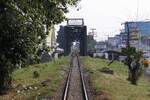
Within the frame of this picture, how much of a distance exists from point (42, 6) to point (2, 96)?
667 centimetres

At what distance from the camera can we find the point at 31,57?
86.3ft

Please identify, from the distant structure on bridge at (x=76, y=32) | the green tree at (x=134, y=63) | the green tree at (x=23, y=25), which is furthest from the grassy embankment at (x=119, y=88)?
the distant structure on bridge at (x=76, y=32)

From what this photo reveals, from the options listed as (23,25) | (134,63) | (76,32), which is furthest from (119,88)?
(76,32)

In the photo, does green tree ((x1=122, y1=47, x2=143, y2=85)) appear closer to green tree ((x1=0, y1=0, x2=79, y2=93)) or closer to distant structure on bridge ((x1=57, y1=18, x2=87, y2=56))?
green tree ((x1=0, y1=0, x2=79, y2=93))

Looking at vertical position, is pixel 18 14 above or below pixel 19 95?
above

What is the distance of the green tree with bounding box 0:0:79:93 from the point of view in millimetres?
21433

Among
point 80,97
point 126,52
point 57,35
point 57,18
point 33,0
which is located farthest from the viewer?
point 57,35

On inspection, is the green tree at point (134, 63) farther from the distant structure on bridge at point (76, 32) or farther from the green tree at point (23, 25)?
the distant structure on bridge at point (76, 32)

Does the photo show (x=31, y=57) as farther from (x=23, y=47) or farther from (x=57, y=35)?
(x=57, y=35)

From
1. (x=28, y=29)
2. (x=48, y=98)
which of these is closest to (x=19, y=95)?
(x=48, y=98)

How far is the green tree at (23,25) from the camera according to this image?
21433 mm

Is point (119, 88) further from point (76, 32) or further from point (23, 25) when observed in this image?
point (76, 32)

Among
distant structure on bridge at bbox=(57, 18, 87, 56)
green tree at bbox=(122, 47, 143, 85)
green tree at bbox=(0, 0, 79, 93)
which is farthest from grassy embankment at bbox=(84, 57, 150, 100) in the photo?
distant structure on bridge at bbox=(57, 18, 87, 56)

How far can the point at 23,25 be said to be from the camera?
76.6ft
